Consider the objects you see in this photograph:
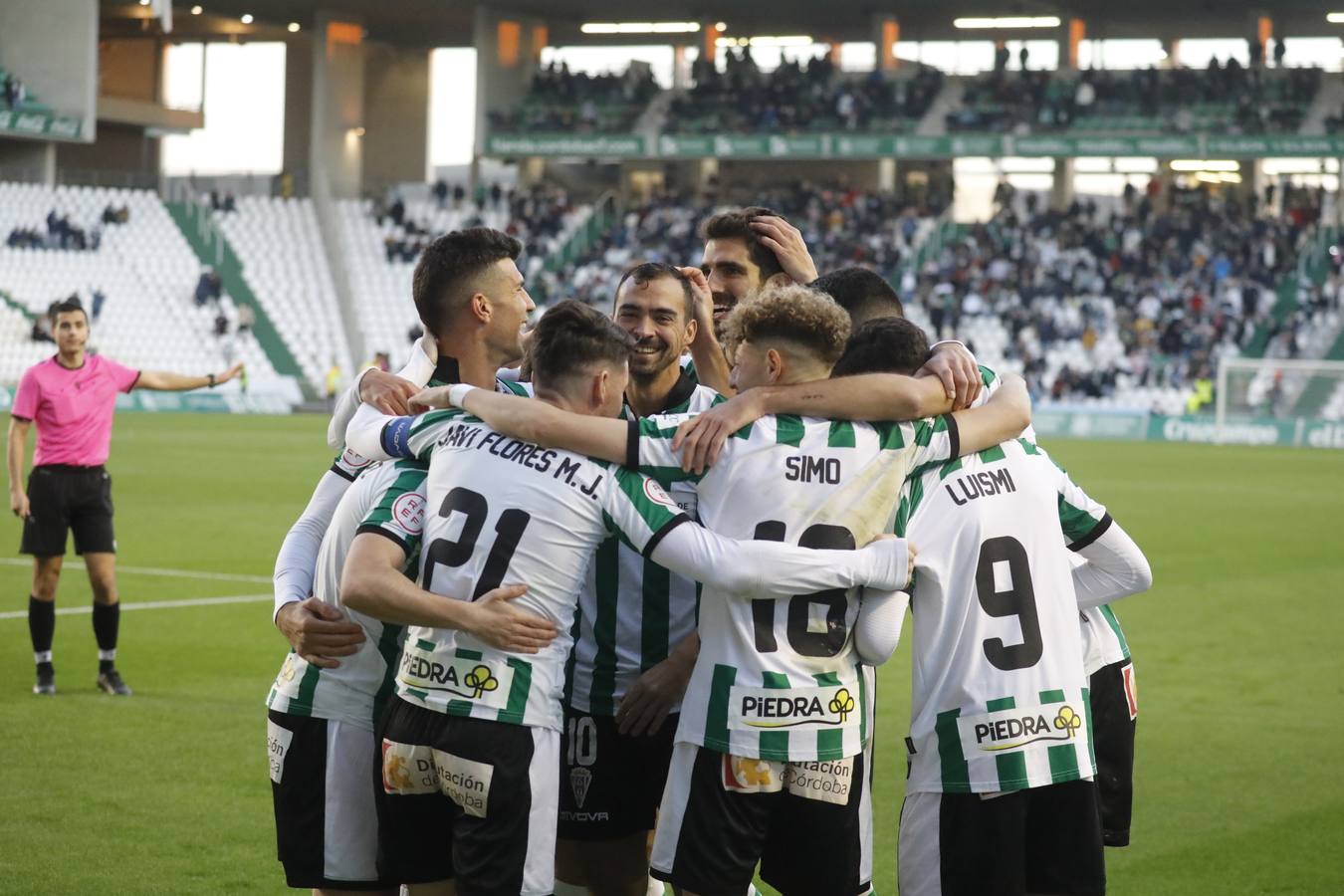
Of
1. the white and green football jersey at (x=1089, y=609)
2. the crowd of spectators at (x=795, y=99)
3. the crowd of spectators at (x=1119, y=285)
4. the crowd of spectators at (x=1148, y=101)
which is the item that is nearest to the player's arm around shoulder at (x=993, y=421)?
the white and green football jersey at (x=1089, y=609)

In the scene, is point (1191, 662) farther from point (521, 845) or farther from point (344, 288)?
point (344, 288)

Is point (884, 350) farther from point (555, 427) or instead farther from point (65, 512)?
point (65, 512)

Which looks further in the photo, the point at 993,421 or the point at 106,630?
the point at 106,630

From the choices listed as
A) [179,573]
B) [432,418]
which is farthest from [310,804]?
[179,573]

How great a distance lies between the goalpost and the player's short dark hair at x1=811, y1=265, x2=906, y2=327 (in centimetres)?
3435

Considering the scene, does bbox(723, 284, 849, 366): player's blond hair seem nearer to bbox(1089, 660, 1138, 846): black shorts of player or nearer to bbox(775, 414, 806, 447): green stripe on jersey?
bbox(775, 414, 806, 447): green stripe on jersey

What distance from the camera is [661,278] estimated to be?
5074mm

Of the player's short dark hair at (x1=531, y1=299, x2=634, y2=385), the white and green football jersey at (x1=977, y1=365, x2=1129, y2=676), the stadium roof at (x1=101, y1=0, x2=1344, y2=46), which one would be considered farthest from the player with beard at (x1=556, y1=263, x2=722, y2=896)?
the stadium roof at (x1=101, y1=0, x2=1344, y2=46)

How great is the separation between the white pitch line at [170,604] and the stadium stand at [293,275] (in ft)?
110

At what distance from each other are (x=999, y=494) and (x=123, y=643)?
858cm

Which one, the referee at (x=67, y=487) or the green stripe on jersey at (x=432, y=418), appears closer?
the green stripe on jersey at (x=432, y=418)

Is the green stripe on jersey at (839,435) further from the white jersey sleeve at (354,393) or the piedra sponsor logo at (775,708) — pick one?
the white jersey sleeve at (354,393)

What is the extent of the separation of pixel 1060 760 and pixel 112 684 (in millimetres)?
6969

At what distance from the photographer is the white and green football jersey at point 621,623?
4723 mm
